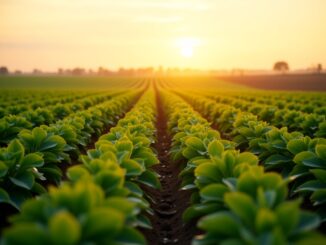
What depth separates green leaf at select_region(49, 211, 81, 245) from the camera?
7.16 feet

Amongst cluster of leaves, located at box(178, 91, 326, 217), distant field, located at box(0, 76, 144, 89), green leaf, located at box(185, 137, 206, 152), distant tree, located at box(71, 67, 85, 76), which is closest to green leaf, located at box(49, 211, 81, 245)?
cluster of leaves, located at box(178, 91, 326, 217)

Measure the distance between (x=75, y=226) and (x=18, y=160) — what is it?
2.71 metres

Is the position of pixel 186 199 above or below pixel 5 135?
below

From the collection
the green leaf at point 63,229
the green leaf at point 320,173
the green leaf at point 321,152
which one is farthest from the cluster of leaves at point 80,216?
the green leaf at point 321,152

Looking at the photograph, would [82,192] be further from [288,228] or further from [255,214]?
[288,228]

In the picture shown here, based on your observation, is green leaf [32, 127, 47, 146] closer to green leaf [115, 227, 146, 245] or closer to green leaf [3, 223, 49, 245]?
green leaf [115, 227, 146, 245]

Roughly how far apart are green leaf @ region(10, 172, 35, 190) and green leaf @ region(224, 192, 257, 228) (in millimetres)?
2473

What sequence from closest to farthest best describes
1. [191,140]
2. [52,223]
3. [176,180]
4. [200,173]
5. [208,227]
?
[52,223]
[208,227]
[200,173]
[191,140]
[176,180]

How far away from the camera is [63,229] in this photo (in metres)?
2.21

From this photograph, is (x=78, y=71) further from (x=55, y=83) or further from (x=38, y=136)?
(x=38, y=136)

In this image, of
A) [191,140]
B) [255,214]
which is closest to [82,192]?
[255,214]

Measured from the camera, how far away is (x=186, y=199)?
5.95 metres

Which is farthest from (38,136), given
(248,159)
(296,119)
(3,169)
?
(296,119)

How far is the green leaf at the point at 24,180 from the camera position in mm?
4310
